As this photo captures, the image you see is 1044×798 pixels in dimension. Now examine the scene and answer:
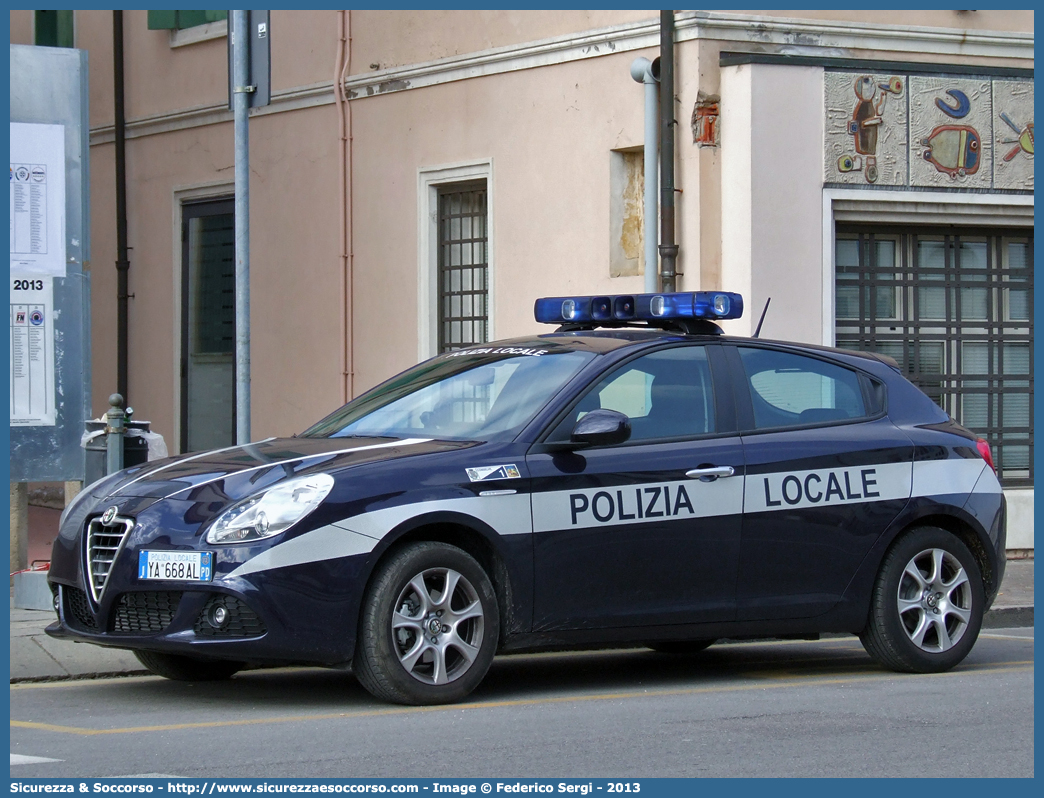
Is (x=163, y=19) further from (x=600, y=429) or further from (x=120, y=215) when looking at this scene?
(x=600, y=429)

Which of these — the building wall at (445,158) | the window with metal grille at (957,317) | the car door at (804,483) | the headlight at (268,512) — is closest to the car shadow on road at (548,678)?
the car door at (804,483)

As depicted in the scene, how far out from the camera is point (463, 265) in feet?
51.0

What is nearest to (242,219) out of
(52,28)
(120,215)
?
(120,215)

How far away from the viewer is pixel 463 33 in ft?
49.7

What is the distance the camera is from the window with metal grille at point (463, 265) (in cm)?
1538

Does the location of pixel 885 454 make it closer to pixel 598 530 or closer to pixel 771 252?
pixel 598 530

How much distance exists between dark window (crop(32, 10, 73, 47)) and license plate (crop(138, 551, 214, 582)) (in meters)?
14.4

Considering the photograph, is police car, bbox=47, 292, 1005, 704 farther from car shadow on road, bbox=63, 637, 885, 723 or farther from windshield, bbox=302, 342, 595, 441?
car shadow on road, bbox=63, 637, 885, 723

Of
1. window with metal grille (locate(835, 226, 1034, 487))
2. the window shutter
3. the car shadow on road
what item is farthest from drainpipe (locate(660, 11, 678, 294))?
the window shutter

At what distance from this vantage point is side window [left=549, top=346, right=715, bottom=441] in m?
7.58

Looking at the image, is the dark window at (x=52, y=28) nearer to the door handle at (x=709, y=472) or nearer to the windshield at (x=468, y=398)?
the windshield at (x=468, y=398)

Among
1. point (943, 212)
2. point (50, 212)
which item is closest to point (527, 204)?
point (943, 212)

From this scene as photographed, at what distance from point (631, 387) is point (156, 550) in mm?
2333

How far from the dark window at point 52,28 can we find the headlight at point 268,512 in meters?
14.5
